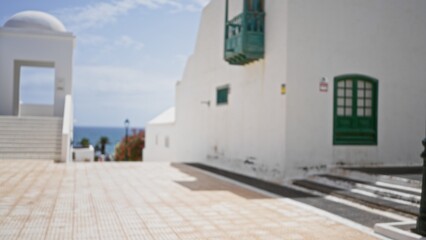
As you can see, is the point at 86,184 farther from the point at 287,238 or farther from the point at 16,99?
the point at 16,99

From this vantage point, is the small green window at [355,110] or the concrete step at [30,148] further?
the concrete step at [30,148]

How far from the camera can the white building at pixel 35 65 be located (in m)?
17.7

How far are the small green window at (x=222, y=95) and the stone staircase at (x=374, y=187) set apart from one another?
5161mm

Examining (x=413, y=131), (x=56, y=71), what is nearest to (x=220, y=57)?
(x=413, y=131)

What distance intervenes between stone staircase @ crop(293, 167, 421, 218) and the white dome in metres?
16.6

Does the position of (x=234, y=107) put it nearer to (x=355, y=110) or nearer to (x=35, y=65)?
(x=355, y=110)

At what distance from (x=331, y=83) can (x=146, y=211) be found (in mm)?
6028

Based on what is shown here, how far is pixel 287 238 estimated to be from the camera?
573cm

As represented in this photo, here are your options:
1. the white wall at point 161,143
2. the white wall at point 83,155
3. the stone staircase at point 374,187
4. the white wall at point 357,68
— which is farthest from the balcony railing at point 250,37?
the white wall at point 83,155

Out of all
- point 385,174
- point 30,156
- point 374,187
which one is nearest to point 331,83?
point 385,174

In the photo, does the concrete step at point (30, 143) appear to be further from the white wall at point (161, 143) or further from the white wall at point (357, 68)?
the white wall at point (357, 68)

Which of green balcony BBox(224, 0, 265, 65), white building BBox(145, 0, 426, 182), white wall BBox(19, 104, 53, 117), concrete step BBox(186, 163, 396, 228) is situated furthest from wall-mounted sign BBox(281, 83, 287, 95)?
white wall BBox(19, 104, 53, 117)

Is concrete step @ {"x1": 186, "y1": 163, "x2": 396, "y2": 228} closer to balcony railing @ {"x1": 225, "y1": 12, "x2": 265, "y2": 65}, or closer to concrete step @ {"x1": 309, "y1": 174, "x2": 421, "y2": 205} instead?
concrete step @ {"x1": 309, "y1": 174, "x2": 421, "y2": 205}

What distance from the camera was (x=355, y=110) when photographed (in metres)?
11.3
